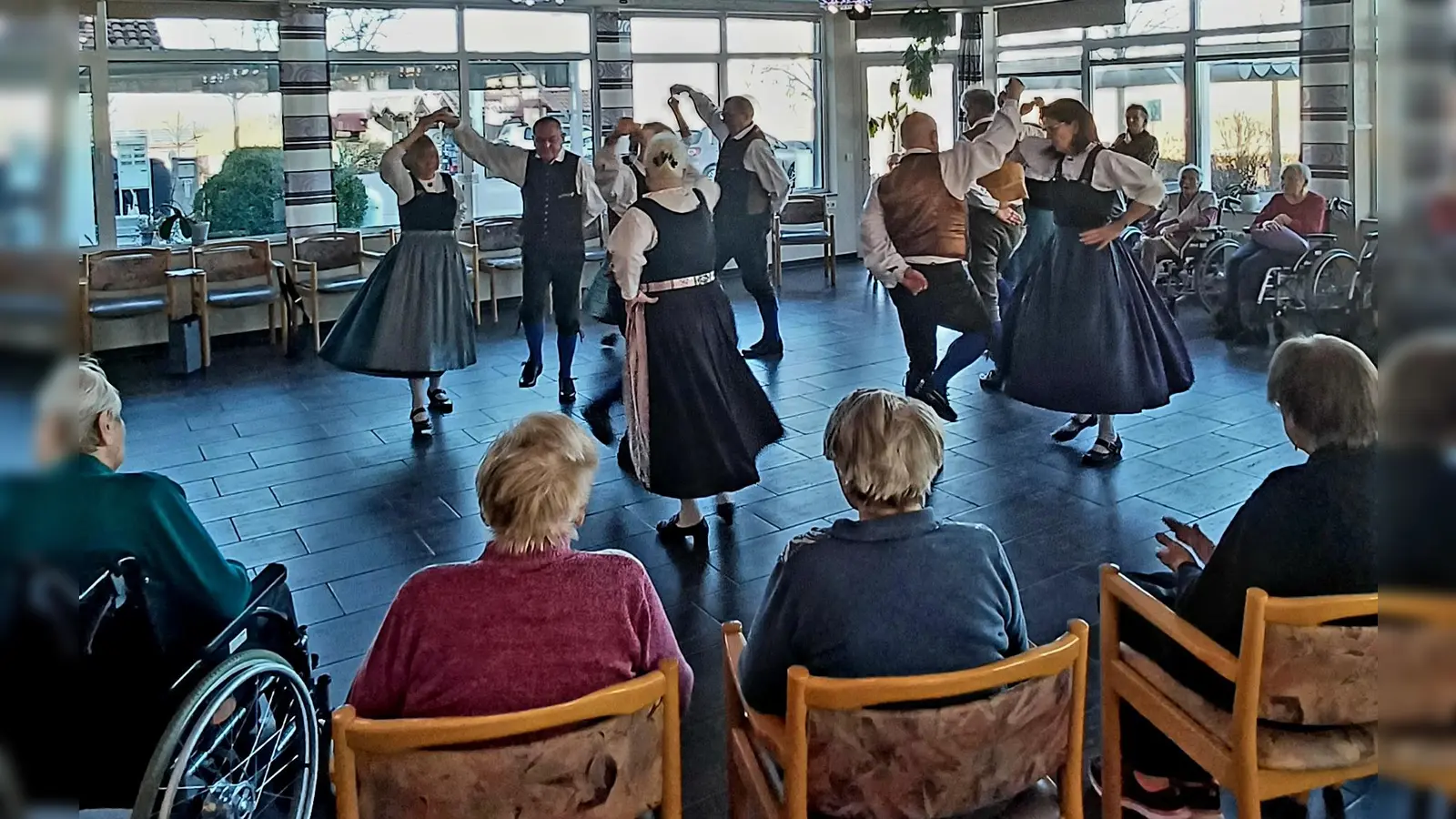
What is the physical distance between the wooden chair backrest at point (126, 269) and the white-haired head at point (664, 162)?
219 inches

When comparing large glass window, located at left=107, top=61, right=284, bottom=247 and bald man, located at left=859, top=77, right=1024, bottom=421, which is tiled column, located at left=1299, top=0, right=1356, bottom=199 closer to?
bald man, located at left=859, top=77, right=1024, bottom=421

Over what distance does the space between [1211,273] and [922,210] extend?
4666mm

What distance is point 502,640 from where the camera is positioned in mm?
1884

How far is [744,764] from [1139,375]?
3540 millimetres

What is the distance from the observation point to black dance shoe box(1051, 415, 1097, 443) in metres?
5.71

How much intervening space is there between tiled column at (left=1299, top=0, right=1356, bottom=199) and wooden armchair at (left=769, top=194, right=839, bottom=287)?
406 cm

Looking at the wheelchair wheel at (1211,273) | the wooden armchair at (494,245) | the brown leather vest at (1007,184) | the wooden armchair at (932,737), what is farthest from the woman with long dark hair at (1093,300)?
the wooden armchair at (494,245)

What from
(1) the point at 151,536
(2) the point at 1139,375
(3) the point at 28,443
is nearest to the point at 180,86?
(2) the point at 1139,375

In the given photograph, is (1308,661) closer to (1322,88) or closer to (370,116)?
(1322,88)

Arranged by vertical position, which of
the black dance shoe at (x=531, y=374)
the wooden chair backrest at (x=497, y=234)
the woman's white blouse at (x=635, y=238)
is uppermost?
the wooden chair backrest at (x=497, y=234)

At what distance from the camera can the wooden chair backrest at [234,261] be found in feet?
29.1

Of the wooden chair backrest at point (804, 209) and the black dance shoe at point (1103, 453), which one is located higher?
the wooden chair backrest at point (804, 209)

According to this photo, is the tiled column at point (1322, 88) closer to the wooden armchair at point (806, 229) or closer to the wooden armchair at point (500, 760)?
the wooden armchair at point (806, 229)

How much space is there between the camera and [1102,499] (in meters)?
4.84
